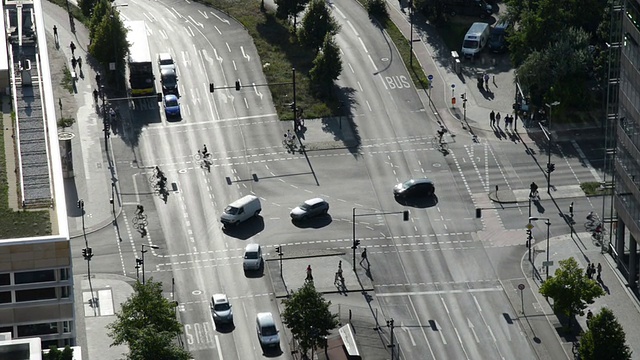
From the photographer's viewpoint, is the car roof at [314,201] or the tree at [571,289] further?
the car roof at [314,201]

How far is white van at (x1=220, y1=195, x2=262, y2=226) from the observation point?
608 feet

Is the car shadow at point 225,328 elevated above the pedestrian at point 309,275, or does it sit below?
below

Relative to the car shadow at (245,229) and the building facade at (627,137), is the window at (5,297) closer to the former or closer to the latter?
the car shadow at (245,229)

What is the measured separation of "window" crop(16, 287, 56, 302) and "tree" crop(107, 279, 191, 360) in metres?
24.1

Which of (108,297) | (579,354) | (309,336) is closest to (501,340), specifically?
(579,354)

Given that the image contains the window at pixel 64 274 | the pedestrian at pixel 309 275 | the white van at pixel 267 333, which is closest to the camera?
the window at pixel 64 274

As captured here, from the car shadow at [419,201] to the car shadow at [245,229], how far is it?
54.2 feet

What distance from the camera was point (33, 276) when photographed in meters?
127

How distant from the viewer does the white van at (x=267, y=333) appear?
165125 millimetres

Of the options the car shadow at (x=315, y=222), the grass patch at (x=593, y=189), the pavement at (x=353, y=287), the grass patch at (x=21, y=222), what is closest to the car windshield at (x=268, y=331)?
the pavement at (x=353, y=287)

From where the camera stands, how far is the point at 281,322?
169 metres

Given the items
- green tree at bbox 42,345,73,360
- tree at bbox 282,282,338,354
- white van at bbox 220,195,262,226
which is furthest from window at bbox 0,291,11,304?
white van at bbox 220,195,262,226

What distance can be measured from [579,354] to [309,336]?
25.7 meters

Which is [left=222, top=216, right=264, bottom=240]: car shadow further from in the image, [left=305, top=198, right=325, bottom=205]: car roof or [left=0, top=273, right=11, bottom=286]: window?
[left=0, top=273, right=11, bottom=286]: window
